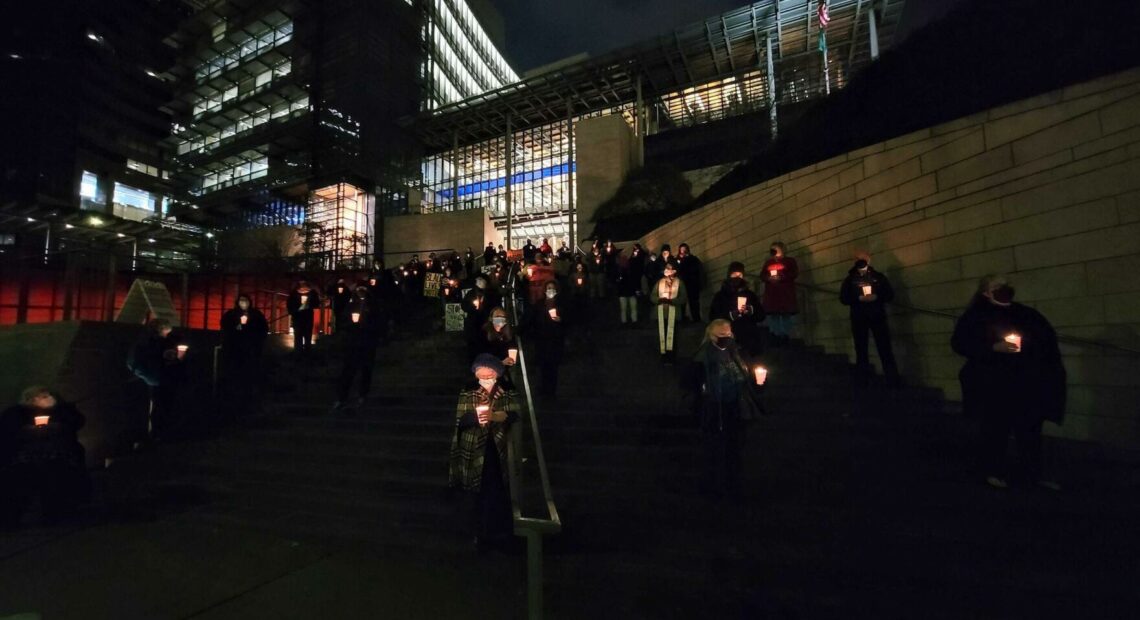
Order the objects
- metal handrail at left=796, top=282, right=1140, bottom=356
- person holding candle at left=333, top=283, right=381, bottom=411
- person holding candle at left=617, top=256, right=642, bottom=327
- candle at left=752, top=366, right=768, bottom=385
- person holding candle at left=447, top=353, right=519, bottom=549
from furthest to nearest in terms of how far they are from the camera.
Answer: person holding candle at left=617, top=256, right=642, bottom=327
person holding candle at left=333, top=283, right=381, bottom=411
metal handrail at left=796, top=282, right=1140, bottom=356
candle at left=752, top=366, right=768, bottom=385
person holding candle at left=447, top=353, right=519, bottom=549

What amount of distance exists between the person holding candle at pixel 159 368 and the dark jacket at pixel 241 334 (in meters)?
1.09

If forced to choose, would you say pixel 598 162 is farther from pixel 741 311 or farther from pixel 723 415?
pixel 723 415

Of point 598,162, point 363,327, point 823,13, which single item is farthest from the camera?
point 598,162

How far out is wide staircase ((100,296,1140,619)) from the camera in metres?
3.44

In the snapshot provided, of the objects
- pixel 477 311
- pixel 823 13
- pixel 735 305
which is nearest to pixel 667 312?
pixel 735 305

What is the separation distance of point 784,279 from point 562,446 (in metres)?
4.18

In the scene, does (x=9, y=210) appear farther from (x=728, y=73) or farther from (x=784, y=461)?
(x=728, y=73)

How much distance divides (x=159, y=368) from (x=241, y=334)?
5.12 ft

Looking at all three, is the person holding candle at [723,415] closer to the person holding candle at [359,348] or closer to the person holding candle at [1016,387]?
the person holding candle at [1016,387]

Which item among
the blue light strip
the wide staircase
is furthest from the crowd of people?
the blue light strip

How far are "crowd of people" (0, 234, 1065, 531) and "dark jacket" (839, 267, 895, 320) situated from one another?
2 centimetres

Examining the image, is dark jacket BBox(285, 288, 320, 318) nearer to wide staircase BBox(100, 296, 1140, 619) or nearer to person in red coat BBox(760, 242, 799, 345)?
wide staircase BBox(100, 296, 1140, 619)

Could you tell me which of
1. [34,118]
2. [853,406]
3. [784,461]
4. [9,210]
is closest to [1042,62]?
[853,406]

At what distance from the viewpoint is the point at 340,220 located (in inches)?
1065
